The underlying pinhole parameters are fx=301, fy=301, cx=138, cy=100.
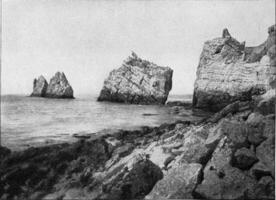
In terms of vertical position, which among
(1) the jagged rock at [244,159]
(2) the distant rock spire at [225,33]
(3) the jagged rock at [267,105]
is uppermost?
(2) the distant rock spire at [225,33]

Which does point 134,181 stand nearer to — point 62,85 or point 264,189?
point 264,189

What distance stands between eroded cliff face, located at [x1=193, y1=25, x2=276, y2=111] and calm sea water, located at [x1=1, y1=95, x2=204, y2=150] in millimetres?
557

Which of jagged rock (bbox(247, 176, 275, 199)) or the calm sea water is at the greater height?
the calm sea water

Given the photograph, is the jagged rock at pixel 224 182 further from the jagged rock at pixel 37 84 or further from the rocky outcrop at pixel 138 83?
the jagged rock at pixel 37 84

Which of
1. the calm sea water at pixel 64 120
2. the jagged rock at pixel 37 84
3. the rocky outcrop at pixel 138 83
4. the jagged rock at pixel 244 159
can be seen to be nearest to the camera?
the jagged rock at pixel 244 159

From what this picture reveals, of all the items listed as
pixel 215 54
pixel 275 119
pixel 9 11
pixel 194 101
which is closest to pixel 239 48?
pixel 215 54

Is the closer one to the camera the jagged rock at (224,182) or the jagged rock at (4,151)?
the jagged rock at (224,182)

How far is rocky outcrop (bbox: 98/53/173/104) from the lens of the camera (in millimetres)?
7715

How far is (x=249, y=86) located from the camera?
5.75m

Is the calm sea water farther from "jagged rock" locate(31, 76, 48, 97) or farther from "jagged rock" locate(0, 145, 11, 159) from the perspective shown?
"jagged rock" locate(31, 76, 48, 97)

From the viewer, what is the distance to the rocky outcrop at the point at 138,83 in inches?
304

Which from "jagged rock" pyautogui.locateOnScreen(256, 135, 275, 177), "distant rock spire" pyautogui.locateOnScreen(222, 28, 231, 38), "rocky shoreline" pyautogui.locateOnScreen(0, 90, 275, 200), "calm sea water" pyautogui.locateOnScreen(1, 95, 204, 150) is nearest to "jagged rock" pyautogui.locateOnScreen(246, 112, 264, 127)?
"rocky shoreline" pyautogui.locateOnScreen(0, 90, 275, 200)

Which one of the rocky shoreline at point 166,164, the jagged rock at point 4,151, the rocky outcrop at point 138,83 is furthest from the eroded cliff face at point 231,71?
the jagged rock at point 4,151

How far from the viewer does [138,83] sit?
464 inches
